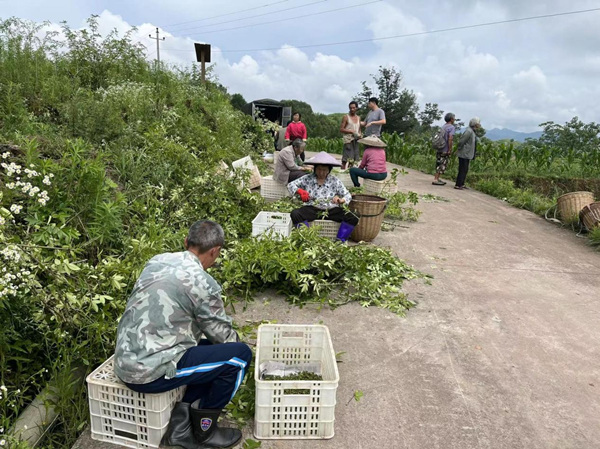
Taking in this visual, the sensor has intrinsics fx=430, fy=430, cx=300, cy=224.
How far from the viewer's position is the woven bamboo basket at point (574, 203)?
7.96 metres

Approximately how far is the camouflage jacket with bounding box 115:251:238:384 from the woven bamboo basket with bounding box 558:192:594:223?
7.81 metres

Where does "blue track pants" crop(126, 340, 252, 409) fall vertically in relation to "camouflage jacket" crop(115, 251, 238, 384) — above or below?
below

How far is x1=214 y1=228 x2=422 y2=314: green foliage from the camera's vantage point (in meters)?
4.55

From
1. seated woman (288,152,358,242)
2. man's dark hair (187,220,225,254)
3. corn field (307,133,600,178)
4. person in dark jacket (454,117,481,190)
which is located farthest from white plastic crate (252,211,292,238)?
corn field (307,133,600,178)

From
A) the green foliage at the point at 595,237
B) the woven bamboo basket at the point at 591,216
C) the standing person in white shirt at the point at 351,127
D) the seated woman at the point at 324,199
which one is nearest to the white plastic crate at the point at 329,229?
the seated woman at the point at 324,199

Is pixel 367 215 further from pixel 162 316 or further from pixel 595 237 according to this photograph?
pixel 162 316

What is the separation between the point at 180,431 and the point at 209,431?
0.55 ft

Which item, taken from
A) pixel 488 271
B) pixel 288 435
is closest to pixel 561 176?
pixel 488 271

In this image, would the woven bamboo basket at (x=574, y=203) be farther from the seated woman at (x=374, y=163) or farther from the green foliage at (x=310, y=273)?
the green foliage at (x=310, y=273)

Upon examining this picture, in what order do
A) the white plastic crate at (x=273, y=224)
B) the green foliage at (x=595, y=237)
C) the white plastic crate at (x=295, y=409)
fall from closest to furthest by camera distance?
the white plastic crate at (x=295, y=409) → the white plastic crate at (x=273, y=224) → the green foliage at (x=595, y=237)

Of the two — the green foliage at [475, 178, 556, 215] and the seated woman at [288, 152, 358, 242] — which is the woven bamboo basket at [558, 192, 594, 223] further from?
the seated woman at [288, 152, 358, 242]

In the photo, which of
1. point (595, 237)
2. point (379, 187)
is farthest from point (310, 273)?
point (595, 237)

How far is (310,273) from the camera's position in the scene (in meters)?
4.92

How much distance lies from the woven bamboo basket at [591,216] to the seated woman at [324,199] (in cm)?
441
